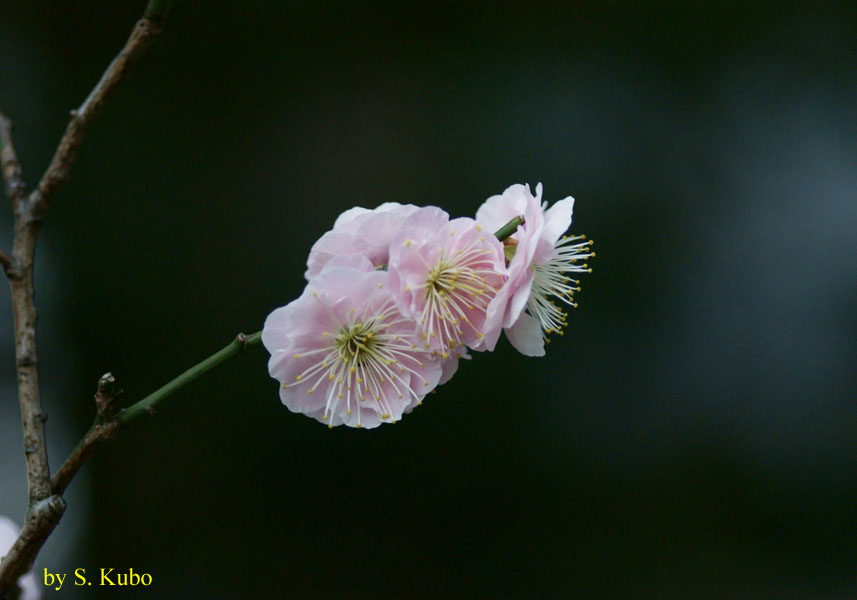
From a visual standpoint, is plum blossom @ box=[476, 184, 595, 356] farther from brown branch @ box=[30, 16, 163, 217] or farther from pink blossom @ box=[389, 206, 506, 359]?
brown branch @ box=[30, 16, 163, 217]

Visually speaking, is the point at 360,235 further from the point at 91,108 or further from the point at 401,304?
the point at 91,108

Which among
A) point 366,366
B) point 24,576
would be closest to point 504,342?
point 366,366

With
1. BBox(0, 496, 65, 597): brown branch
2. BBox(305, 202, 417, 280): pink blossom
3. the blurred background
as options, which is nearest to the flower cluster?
BBox(305, 202, 417, 280): pink blossom

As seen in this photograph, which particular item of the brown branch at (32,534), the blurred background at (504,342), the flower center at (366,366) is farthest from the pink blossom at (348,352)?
the blurred background at (504,342)

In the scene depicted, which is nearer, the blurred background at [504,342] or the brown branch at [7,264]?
the brown branch at [7,264]

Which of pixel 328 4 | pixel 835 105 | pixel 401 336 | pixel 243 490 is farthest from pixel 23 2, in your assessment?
pixel 835 105

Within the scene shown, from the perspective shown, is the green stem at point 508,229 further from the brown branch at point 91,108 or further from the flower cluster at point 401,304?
the brown branch at point 91,108
